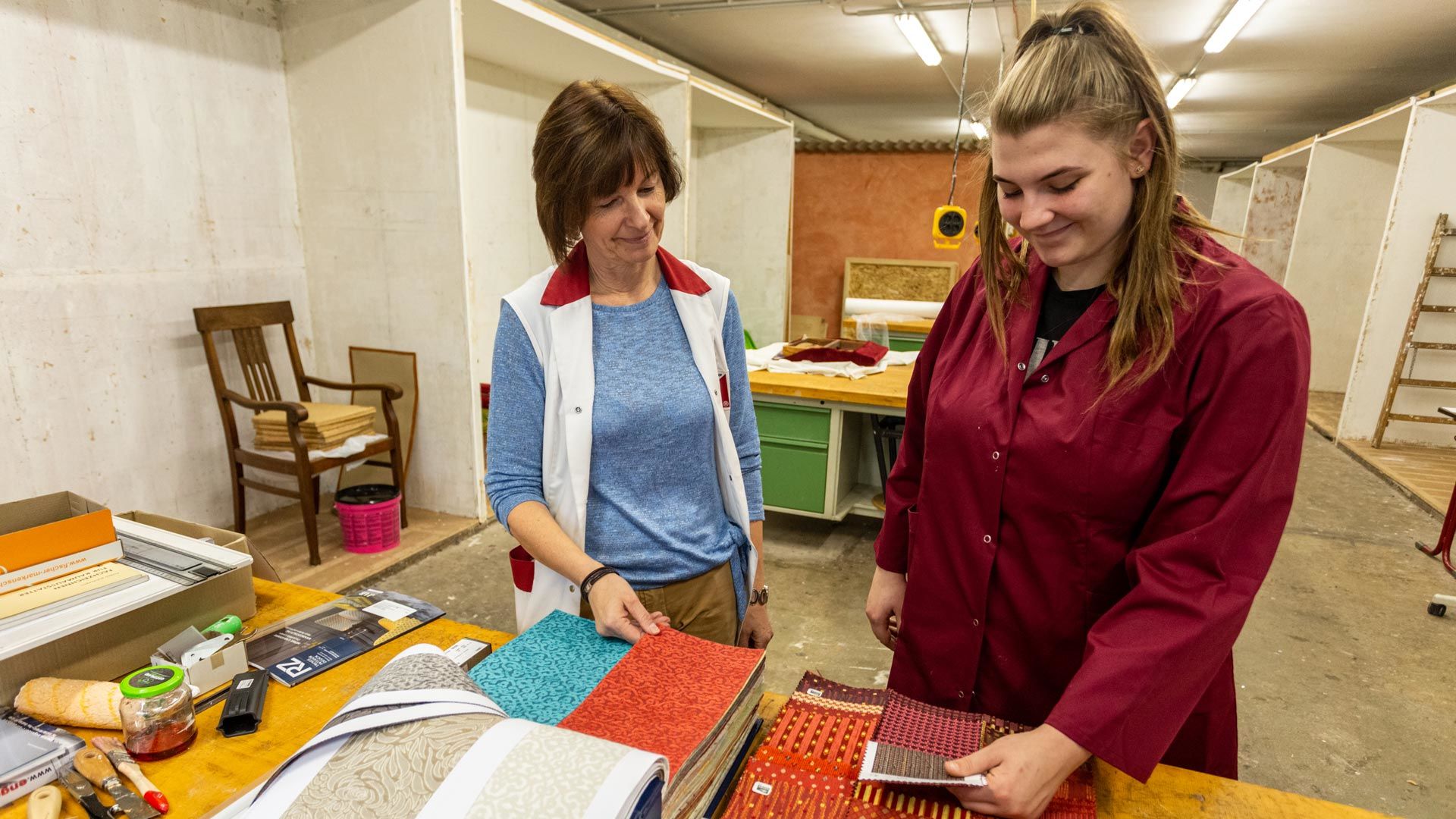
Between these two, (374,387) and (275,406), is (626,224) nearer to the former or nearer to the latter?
(275,406)

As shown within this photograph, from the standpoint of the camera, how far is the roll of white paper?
8016 mm

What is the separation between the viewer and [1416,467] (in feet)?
17.4

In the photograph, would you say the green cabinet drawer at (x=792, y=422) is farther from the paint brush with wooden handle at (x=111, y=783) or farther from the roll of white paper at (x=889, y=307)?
the roll of white paper at (x=889, y=307)

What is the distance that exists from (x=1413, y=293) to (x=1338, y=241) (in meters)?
2.02

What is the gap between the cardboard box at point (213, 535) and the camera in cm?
136

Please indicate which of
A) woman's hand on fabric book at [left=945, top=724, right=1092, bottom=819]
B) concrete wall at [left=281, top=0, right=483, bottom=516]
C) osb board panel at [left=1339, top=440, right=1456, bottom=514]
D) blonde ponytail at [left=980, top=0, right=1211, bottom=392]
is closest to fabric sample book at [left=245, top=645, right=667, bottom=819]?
woman's hand on fabric book at [left=945, top=724, right=1092, bottom=819]

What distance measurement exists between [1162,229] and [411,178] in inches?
138

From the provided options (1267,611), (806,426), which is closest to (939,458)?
(806,426)

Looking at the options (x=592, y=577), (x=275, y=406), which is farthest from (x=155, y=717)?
(x=275, y=406)

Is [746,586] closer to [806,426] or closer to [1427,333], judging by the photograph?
[806,426]

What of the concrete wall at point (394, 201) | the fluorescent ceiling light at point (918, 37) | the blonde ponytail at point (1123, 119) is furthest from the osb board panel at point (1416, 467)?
the concrete wall at point (394, 201)

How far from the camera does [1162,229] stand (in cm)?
96

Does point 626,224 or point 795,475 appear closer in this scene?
point 626,224

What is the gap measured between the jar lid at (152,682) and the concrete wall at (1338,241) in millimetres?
8605
